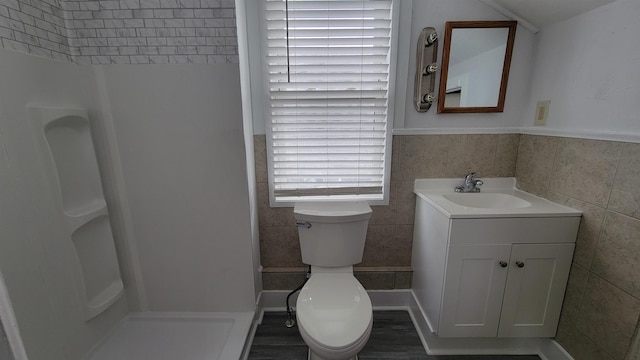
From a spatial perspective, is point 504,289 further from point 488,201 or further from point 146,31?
point 146,31

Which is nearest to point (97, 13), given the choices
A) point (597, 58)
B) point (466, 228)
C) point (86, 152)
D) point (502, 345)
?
point (86, 152)

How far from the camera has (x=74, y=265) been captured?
3.91ft

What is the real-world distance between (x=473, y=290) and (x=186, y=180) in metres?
1.69

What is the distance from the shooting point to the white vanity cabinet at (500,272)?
4.06 ft

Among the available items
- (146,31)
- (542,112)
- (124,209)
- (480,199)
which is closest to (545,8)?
(542,112)

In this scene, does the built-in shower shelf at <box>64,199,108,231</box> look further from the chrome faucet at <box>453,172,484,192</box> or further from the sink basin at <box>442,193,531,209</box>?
the chrome faucet at <box>453,172,484,192</box>

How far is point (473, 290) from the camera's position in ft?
4.31

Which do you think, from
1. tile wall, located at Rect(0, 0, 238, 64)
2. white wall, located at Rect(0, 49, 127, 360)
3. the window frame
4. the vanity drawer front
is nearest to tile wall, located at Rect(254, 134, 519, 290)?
the window frame

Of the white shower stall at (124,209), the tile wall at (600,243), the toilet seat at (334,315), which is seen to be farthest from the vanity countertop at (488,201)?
the white shower stall at (124,209)

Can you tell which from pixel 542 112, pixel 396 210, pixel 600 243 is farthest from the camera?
pixel 396 210

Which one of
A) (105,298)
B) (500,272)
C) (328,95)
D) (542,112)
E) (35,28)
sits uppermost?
(35,28)

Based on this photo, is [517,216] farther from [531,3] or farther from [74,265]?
[74,265]

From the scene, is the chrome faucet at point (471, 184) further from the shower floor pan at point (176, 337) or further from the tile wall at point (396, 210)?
the shower floor pan at point (176, 337)

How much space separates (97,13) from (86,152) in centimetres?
70
